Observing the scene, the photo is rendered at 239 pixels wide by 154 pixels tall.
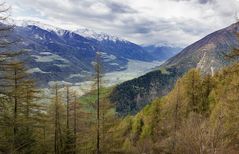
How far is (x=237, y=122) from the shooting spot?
34188 millimetres

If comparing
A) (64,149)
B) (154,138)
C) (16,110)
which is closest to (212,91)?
(154,138)

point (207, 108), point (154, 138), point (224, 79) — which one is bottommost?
point (154, 138)

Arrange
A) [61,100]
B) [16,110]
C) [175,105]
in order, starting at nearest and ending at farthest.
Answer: [16,110]
[61,100]
[175,105]

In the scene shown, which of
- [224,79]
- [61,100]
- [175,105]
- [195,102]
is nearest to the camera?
[61,100]

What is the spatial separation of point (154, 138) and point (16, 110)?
4143 cm

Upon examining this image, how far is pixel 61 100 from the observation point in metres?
46.3

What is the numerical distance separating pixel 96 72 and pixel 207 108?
113ft

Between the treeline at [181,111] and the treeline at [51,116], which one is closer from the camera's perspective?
the treeline at [51,116]

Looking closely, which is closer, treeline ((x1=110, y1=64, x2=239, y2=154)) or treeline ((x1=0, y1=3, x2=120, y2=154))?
treeline ((x1=0, y1=3, x2=120, y2=154))

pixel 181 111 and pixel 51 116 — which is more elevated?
pixel 51 116

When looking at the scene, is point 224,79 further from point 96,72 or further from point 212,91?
point 96,72

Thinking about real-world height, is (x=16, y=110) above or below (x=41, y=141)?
above

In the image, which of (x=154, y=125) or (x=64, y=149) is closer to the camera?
(x=64, y=149)

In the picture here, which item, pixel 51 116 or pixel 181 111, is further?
pixel 181 111
